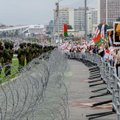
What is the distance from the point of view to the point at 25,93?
32.3 ft

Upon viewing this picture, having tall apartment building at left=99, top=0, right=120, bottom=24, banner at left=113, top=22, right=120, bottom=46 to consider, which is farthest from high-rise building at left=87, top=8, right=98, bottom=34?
banner at left=113, top=22, right=120, bottom=46

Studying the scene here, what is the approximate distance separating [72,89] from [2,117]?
52.9ft

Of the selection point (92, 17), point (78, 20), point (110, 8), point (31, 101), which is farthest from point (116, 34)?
point (78, 20)

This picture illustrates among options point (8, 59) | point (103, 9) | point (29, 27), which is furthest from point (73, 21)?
point (8, 59)

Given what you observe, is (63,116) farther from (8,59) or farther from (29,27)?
(29,27)

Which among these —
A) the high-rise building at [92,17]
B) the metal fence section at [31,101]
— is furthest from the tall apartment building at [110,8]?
the metal fence section at [31,101]

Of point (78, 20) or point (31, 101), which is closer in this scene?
point (31, 101)

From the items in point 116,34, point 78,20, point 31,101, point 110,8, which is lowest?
point 78,20

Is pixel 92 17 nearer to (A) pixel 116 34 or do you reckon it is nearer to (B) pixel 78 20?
(B) pixel 78 20

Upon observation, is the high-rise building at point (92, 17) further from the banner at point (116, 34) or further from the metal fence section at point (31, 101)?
the metal fence section at point (31, 101)

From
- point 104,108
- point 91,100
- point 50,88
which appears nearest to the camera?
point 50,88

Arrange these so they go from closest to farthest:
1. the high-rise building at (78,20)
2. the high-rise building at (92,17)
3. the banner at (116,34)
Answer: the banner at (116,34), the high-rise building at (92,17), the high-rise building at (78,20)

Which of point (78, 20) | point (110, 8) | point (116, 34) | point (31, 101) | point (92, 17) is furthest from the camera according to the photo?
point (78, 20)

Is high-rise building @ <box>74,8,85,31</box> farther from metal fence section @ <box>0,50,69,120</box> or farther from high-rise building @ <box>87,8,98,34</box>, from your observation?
metal fence section @ <box>0,50,69,120</box>
